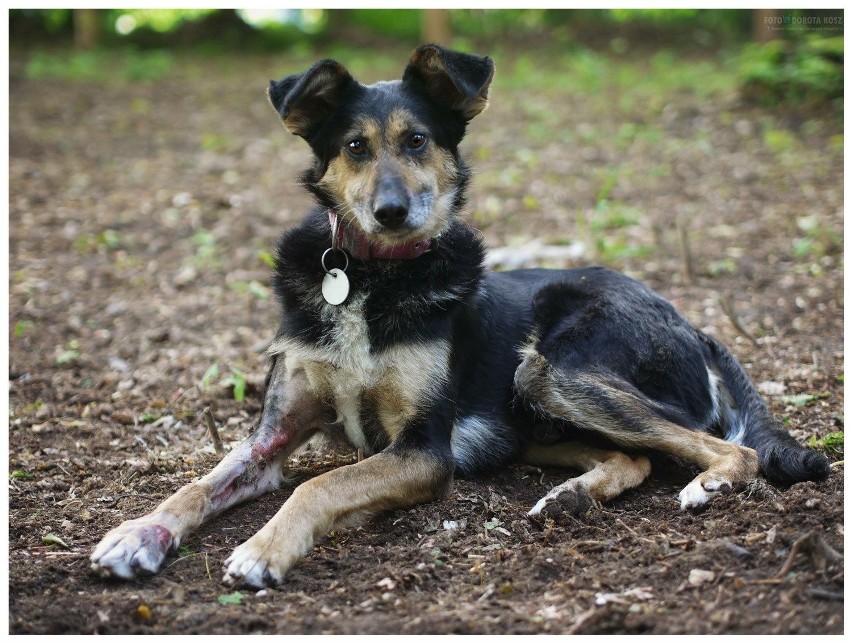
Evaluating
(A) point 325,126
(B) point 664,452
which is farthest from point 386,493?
(A) point 325,126

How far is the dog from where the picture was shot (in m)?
4.29

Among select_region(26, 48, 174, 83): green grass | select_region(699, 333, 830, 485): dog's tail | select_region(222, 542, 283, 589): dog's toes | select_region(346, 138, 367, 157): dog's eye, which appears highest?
select_region(26, 48, 174, 83): green grass

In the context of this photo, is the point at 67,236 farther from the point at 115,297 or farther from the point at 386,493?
the point at 386,493

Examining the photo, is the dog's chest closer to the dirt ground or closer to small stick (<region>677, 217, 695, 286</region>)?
the dirt ground

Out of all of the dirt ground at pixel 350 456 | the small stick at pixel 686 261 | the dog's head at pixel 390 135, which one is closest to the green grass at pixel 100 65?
the dirt ground at pixel 350 456

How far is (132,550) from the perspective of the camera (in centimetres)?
369

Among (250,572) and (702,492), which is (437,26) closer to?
(702,492)

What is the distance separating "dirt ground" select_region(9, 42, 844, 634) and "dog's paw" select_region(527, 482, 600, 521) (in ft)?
0.23

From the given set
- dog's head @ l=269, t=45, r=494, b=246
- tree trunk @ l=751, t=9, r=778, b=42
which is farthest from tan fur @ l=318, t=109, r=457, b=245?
tree trunk @ l=751, t=9, r=778, b=42

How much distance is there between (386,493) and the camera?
4125 mm

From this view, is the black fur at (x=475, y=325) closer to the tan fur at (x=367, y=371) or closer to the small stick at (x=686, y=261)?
the tan fur at (x=367, y=371)

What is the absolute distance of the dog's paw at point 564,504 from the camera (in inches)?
166

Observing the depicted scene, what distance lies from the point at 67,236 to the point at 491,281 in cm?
609

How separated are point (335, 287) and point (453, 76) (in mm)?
1248
